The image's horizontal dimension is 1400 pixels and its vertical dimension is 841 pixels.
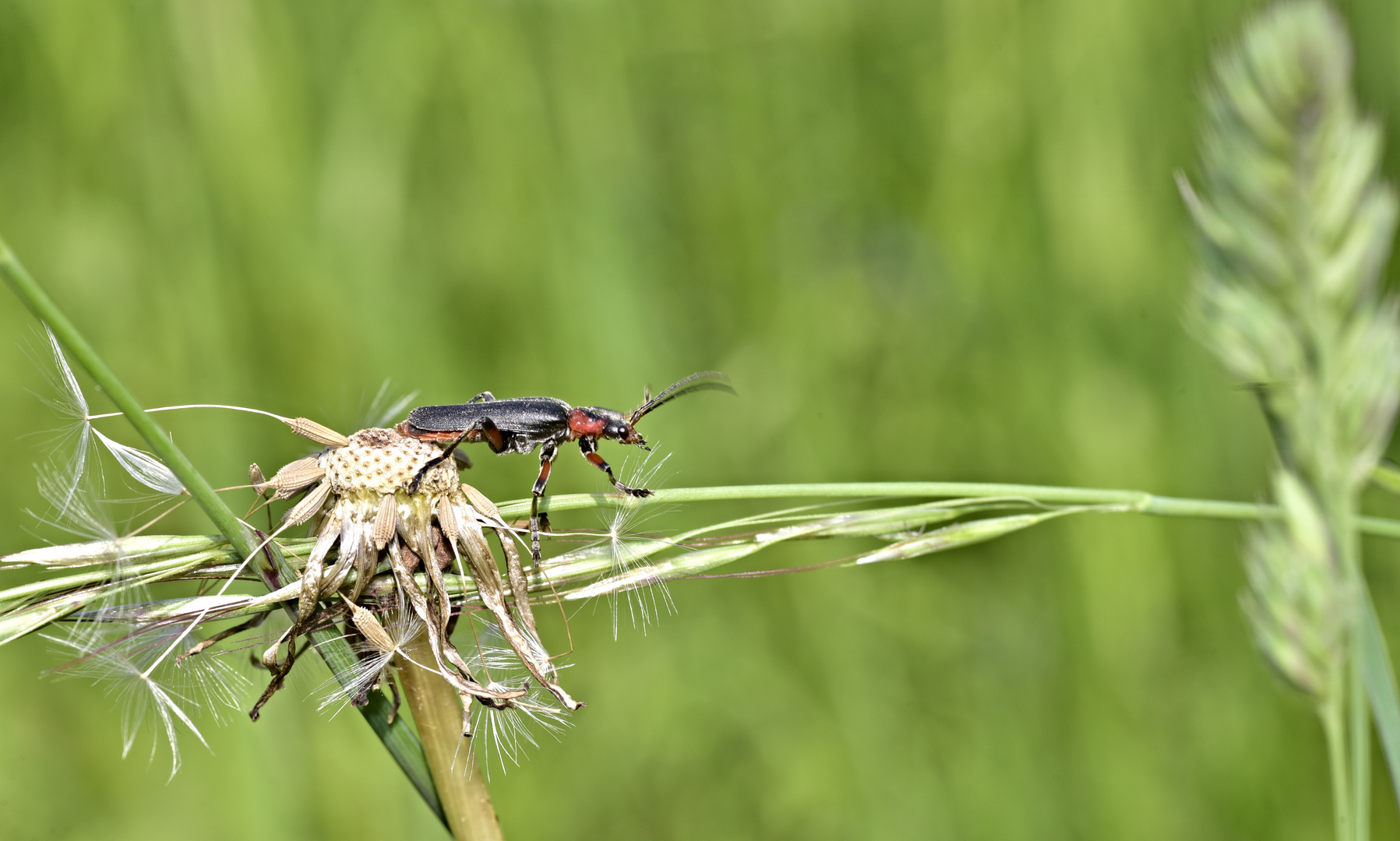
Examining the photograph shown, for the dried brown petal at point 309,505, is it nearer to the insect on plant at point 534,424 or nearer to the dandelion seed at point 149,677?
the dandelion seed at point 149,677

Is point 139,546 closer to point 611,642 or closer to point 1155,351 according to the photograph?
point 611,642

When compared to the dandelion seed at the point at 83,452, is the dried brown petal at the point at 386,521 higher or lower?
lower

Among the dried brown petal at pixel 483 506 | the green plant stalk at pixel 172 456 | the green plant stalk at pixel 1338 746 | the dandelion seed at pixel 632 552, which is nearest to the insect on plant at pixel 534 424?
the dandelion seed at pixel 632 552

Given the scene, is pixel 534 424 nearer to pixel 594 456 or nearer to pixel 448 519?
pixel 594 456

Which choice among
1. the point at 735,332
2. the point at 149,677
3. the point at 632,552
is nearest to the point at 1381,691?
the point at 632,552

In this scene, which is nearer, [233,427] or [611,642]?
[233,427]

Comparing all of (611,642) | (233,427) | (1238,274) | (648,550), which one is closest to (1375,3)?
(1238,274)

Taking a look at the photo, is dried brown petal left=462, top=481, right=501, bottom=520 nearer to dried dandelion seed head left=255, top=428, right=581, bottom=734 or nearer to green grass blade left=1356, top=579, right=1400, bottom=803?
dried dandelion seed head left=255, top=428, right=581, bottom=734
